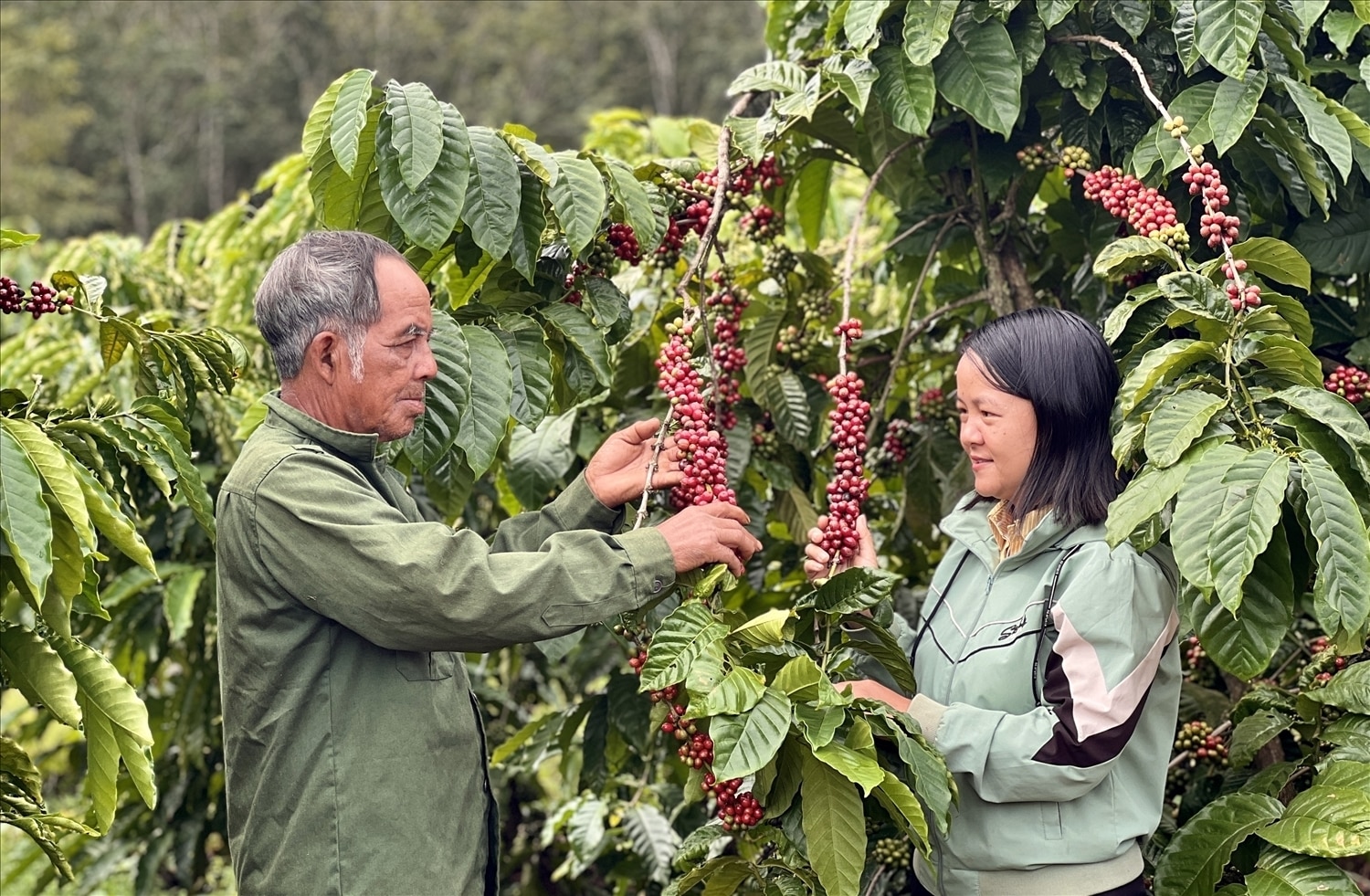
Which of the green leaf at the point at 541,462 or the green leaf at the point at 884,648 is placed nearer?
the green leaf at the point at 884,648

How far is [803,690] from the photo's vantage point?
5.84ft

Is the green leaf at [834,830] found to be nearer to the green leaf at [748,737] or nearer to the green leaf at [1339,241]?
the green leaf at [748,737]

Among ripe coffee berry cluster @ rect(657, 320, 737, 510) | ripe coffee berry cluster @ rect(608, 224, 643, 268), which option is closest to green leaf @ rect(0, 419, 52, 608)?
ripe coffee berry cluster @ rect(657, 320, 737, 510)

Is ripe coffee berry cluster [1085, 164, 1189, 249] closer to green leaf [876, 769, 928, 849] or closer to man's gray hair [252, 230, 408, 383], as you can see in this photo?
green leaf [876, 769, 928, 849]

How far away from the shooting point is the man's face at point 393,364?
73.3 inches

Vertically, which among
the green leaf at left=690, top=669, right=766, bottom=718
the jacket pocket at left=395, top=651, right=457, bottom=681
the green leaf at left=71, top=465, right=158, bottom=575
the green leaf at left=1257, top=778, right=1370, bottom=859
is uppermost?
the green leaf at left=71, top=465, right=158, bottom=575

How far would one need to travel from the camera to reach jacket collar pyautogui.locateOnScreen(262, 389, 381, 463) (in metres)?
1.87

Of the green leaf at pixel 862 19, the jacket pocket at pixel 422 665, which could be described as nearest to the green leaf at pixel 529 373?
the jacket pocket at pixel 422 665

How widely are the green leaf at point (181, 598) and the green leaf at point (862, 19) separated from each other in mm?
2074

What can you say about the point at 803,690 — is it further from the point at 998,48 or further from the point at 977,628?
the point at 998,48

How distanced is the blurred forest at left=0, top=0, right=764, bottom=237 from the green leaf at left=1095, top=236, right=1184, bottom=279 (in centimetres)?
2570

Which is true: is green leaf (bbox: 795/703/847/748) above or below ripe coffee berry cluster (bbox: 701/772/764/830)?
above

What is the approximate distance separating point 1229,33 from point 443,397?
134 centimetres

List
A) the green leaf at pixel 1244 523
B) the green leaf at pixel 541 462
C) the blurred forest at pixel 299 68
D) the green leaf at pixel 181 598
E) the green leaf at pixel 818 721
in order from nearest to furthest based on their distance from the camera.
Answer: the green leaf at pixel 1244 523
the green leaf at pixel 818 721
the green leaf at pixel 541 462
the green leaf at pixel 181 598
the blurred forest at pixel 299 68
